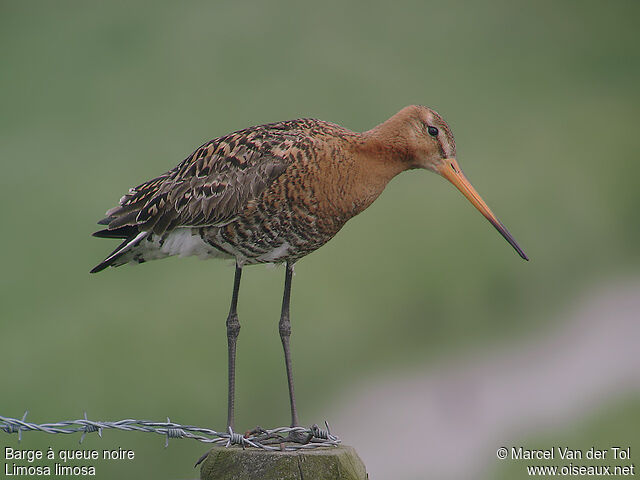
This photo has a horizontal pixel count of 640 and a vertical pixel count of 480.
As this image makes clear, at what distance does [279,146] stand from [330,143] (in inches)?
10.8

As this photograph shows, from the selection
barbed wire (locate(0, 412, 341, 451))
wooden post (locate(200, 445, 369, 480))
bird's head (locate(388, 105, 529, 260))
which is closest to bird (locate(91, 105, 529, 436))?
bird's head (locate(388, 105, 529, 260))

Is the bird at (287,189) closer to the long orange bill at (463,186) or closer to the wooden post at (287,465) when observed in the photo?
the long orange bill at (463,186)

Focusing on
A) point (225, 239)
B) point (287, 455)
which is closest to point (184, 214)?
point (225, 239)

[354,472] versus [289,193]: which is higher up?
[289,193]

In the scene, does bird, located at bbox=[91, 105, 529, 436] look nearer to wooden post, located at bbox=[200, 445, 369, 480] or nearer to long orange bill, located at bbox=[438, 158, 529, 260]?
long orange bill, located at bbox=[438, 158, 529, 260]

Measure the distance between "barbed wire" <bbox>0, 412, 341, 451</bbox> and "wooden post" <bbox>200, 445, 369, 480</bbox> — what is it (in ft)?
0.48

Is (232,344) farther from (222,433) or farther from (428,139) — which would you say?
(428,139)

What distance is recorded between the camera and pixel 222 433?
4043 millimetres

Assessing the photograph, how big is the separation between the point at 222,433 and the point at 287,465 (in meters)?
0.50

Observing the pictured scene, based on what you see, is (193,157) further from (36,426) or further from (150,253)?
(36,426)

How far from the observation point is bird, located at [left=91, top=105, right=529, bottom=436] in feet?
15.2

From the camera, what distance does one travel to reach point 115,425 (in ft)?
13.3

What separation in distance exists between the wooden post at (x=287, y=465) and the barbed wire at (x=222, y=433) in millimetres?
145

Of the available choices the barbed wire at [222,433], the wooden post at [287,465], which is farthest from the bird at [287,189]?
the wooden post at [287,465]
